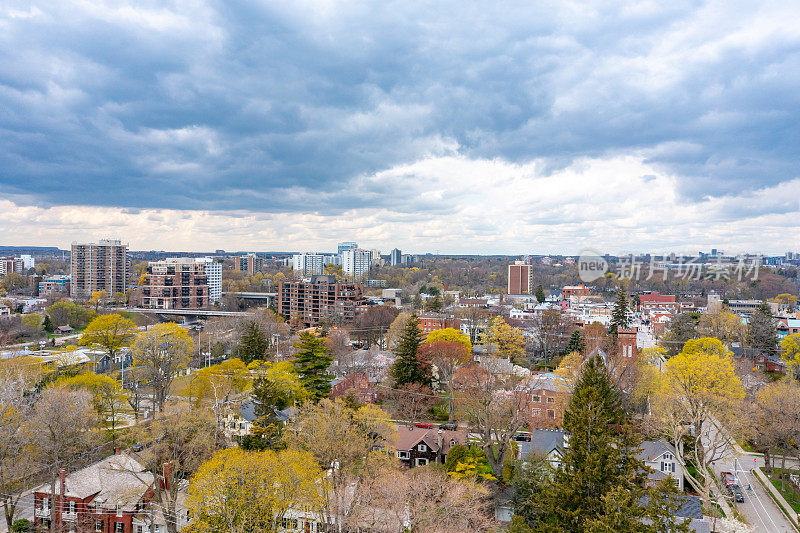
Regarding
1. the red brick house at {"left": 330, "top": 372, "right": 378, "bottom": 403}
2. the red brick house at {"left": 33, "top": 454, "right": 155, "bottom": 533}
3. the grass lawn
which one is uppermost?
the red brick house at {"left": 330, "top": 372, "right": 378, "bottom": 403}

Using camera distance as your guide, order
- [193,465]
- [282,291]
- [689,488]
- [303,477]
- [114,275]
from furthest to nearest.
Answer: [114,275] → [282,291] → [689,488] → [193,465] → [303,477]

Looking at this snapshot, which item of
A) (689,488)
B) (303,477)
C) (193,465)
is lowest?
(689,488)

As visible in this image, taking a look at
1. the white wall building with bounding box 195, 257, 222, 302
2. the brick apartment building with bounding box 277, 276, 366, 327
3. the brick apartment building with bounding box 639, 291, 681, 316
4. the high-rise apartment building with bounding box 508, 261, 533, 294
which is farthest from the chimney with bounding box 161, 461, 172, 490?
the white wall building with bounding box 195, 257, 222, 302

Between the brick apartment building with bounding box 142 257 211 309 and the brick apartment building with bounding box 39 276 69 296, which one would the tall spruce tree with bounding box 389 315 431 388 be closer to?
the brick apartment building with bounding box 142 257 211 309

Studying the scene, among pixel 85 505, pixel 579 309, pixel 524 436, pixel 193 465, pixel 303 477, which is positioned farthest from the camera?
pixel 579 309

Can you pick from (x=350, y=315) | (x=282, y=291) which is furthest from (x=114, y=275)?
(x=350, y=315)

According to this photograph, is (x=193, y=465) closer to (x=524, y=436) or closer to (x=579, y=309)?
(x=524, y=436)

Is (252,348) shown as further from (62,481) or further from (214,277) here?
(214,277)

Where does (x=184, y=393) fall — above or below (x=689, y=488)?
above

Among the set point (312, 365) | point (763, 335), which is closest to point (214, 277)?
point (312, 365)
